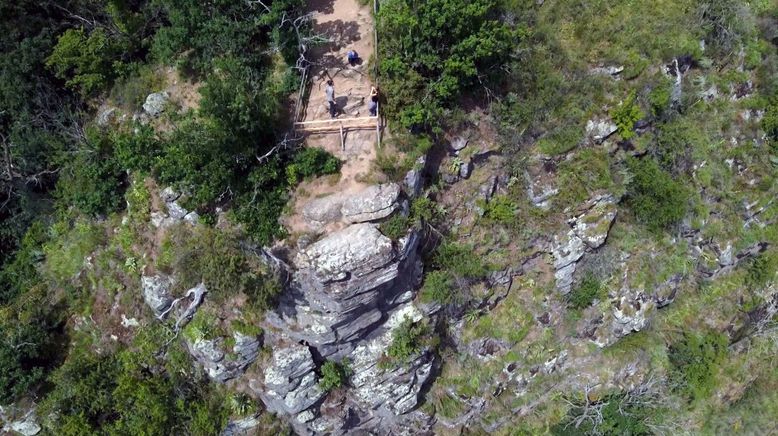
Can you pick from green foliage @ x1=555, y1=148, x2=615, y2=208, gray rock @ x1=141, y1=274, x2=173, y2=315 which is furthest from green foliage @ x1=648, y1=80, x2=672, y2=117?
→ gray rock @ x1=141, y1=274, x2=173, y2=315

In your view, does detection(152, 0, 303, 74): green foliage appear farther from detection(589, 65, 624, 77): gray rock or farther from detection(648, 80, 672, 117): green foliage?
detection(648, 80, 672, 117): green foliage

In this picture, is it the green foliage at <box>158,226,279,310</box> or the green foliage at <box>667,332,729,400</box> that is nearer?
the green foliage at <box>158,226,279,310</box>

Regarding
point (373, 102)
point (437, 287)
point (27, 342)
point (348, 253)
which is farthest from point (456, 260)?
point (27, 342)

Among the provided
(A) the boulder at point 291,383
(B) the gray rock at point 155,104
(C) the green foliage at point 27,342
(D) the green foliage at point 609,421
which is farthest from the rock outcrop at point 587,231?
(C) the green foliage at point 27,342

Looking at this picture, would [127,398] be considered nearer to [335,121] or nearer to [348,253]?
[348,253]

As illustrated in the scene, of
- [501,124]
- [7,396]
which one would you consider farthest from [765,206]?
[7,396]

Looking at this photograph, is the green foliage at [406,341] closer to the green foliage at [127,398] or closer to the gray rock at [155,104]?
the green foliage at [127,398]
